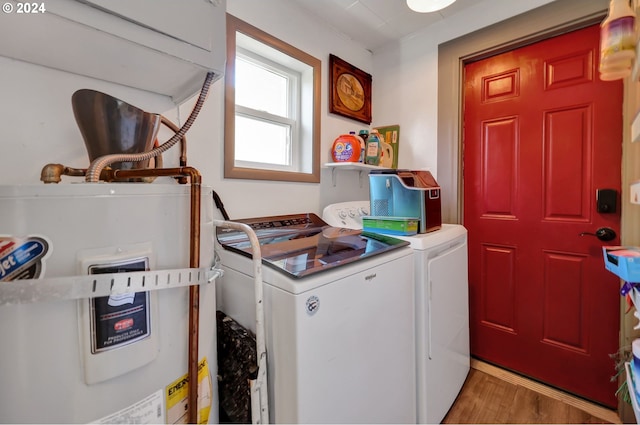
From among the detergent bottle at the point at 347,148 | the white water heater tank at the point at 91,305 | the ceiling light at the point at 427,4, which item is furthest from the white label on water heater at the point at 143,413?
the ceiling light at the point at 427,4

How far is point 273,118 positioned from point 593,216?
1999mm

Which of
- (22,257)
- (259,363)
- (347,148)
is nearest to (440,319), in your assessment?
(259,363)

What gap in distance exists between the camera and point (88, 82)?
1.04 meters

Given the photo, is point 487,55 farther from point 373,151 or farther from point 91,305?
point 91,305

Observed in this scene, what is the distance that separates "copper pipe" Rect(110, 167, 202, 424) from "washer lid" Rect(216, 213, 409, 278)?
0.27m

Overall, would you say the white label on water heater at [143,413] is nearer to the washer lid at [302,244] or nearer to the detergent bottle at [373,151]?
the washer lid at [302,244]

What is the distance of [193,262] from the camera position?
0.69 metres

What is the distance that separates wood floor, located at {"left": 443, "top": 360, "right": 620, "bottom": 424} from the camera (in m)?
1.52

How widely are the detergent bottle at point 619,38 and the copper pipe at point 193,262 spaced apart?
5.29 feet

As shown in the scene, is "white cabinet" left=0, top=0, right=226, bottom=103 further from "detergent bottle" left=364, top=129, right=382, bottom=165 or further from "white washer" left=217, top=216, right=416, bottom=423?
"detergent bottle" left=364, top=129, right=382, bottom=165

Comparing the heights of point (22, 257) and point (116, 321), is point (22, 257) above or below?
above

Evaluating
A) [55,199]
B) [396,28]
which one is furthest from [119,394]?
[396,28]

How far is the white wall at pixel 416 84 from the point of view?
198 centimetres

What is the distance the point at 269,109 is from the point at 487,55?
60.7 inches
